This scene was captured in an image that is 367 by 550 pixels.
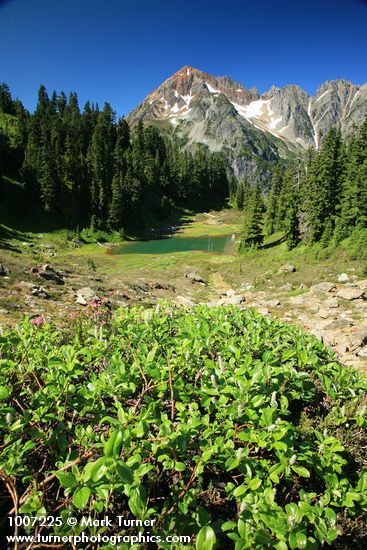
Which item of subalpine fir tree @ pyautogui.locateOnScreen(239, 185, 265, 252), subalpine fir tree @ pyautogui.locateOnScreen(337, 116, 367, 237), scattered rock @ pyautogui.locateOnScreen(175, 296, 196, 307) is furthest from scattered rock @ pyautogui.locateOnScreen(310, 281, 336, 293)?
subalpine fir tree @ pyautogui.locateOnScreen(239, 185, 265, 252)

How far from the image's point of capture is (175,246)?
65.8m

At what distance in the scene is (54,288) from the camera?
13.9 meters

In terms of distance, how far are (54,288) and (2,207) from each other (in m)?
61.1

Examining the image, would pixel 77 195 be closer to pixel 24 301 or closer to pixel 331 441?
pixel 24 301

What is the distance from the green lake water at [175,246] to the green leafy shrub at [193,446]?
5352 cm

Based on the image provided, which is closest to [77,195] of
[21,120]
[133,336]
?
[21,120]

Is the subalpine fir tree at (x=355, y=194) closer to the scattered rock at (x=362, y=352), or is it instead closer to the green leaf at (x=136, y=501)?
the scattered rock at (x=362, y=352)

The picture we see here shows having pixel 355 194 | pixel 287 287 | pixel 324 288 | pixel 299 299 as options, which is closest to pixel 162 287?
pixel 287 287

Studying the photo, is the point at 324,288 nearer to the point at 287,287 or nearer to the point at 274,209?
the point at 287,287

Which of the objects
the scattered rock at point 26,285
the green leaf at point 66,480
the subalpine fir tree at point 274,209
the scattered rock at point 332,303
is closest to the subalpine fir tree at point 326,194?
the subalpine fir tree at point 274,209

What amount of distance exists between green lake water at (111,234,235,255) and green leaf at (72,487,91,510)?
55.2 meters

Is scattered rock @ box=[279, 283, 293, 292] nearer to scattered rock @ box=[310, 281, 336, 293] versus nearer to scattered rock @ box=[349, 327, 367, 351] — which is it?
scattered rock @ box=[310, 281, 336, 293]

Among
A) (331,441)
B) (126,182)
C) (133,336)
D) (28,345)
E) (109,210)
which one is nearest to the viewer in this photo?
(331,441)

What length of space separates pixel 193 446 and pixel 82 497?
0.95m
